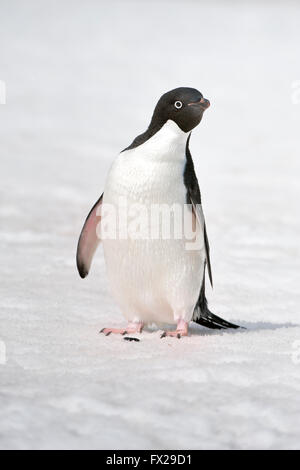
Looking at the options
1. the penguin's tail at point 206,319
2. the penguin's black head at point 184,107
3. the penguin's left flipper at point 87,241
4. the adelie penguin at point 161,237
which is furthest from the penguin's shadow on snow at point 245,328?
the penguin's black head at point 184,107

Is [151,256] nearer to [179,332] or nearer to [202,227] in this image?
[202,227]

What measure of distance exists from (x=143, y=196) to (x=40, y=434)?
1.42 m

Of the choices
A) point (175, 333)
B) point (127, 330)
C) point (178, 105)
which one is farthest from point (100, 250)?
point (178, 105)

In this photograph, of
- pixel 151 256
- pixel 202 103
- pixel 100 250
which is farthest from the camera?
pixel 100 250

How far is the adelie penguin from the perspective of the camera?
11.4ft

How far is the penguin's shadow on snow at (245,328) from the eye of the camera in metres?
3.84

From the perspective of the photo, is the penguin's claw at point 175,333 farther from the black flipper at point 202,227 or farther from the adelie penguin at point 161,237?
the black flipper at point 202,227

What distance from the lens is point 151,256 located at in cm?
357

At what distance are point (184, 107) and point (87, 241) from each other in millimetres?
873

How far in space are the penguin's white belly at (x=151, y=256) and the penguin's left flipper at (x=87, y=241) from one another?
229 mm

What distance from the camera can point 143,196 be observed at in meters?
3.47
